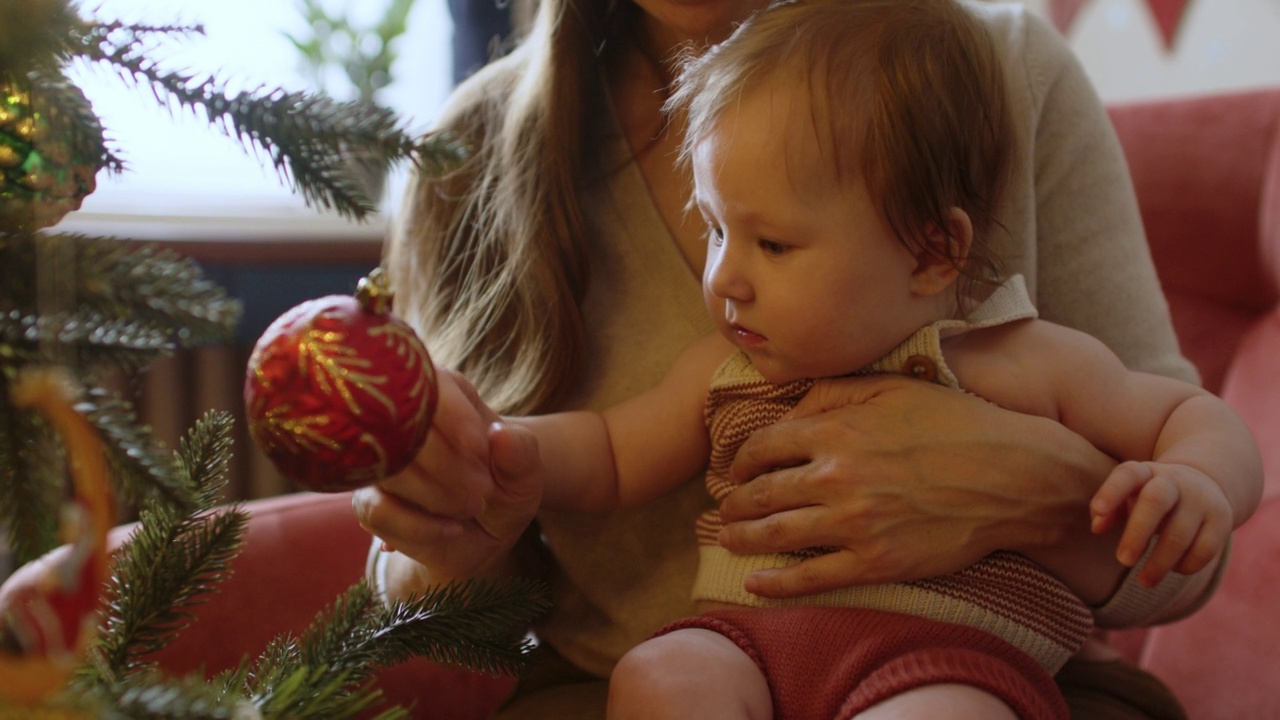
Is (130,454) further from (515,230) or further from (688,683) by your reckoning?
(515,230)

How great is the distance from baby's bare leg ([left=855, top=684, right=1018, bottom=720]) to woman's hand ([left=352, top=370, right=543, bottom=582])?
11.0 inches

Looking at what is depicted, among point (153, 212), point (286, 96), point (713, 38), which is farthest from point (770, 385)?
A: point (153, 212)

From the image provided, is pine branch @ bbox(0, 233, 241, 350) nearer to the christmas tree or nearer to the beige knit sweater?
the christmas tree

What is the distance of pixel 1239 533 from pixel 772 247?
2.76 ft

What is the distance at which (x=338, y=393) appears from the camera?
493mm

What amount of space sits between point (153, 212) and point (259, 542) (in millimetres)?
1155

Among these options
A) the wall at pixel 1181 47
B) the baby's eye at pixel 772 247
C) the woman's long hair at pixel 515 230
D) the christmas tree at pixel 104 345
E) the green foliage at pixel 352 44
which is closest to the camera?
the christmas tree at pixel 104 345

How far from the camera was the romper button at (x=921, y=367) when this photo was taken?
82 cm

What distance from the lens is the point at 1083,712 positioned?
0.91 metres

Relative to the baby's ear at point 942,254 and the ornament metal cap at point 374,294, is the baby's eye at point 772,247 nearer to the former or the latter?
the baby's ear at point 942,254

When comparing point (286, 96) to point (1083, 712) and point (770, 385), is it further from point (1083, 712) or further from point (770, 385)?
point (1083, 712)

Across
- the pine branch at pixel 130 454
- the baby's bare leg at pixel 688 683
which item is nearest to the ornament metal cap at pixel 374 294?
the pine branch at pixel 130 454

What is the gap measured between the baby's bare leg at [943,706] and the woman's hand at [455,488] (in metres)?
0.28

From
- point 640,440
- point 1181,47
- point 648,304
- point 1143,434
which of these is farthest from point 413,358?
point 1181,47
